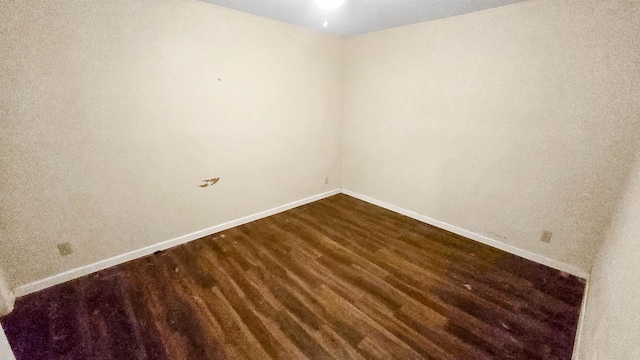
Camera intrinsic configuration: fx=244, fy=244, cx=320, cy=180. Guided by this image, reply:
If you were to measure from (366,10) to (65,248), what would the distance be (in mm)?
3310

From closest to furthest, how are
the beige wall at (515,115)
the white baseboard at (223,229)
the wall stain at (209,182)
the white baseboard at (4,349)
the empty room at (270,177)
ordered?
1. the white baseboard at (4,349)
2. the empty room at (270,177)
3. the beige wall at (515,115)
4. the white baseboard at (223,229)
5. the wall stain at (209,182)

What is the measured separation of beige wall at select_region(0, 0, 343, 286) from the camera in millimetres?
1722

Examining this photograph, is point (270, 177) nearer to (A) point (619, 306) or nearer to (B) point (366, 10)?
(B) point (366, 10)

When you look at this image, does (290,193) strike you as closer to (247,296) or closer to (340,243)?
(340,243)

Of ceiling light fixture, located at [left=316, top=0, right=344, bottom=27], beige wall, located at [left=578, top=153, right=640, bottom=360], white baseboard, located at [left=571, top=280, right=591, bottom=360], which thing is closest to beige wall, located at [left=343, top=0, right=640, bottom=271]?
white baseboard, located at [left=571, top=280, right=591, bottom=360]

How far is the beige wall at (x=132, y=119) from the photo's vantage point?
1.72 metres

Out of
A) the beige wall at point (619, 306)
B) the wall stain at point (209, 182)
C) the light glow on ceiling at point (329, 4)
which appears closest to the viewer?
the beige wall at point (619, 306)

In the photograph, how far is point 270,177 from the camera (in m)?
3.14

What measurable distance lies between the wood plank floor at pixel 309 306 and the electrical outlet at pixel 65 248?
0.83 feet

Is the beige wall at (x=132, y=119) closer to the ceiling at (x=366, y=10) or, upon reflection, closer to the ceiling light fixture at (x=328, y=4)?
the ceiling at (x=366, y=10)

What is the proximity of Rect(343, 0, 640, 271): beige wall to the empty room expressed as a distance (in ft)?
0.05

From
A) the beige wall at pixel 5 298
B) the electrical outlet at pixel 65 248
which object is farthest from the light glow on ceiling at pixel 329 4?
the beige wall at pixel 5 298

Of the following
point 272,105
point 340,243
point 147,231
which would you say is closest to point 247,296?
point 340,243

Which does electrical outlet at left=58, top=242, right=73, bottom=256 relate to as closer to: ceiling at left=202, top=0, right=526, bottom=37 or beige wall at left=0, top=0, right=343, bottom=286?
beige wall at left=0, top=0, right=343, bottom=286
